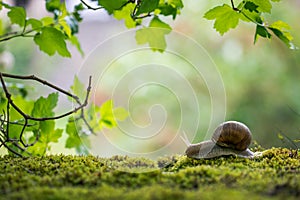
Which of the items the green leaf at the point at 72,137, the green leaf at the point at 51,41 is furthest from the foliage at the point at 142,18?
the green leaf at the point at 72,137

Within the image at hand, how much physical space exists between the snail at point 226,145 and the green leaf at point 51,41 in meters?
0.34

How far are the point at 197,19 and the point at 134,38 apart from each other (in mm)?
2244

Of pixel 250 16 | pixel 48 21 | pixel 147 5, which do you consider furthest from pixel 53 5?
pixel 250 16

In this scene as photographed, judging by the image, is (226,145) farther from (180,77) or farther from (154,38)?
(154,38)

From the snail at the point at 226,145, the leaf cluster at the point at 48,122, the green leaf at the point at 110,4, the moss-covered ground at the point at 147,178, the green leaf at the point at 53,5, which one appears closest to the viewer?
the moss-covered ground at the point at 147,178

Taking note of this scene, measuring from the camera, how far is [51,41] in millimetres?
938

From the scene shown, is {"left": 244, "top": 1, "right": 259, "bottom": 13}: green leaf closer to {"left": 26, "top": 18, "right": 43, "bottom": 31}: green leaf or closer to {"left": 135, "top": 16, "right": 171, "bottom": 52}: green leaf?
{"left": 135, "top": 16, "right": 171, "bottom": 52}: green leaf

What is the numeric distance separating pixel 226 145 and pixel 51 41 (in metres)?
0.46

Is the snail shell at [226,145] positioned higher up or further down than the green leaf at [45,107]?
further down

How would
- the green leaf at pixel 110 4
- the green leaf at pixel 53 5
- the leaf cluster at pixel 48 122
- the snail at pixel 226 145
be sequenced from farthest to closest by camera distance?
the green leaf at pixel 53 5 < the leaf cluster at pixel 48 122 < the snail at pixel 226 145 < the green leaf at pixel 110 4

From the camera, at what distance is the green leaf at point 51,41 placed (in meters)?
0.92

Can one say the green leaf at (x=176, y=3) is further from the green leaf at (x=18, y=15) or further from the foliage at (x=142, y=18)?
the green leaf at (x=18, y=15)

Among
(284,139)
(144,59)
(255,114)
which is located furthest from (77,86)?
(255,114)

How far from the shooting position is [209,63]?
37.6 inches
